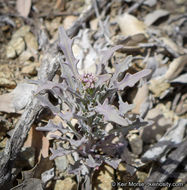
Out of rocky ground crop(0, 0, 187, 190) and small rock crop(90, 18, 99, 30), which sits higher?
small rock crop(90, 18, 99, 30)

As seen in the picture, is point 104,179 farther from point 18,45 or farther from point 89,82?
point 18,45

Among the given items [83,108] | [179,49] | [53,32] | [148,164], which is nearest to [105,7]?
[53,32]

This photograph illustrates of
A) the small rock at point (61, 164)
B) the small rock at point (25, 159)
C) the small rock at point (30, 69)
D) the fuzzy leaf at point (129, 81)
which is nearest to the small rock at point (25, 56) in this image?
the small rock at point (30, 69)

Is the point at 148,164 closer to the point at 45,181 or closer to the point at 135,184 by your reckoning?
the point at 135,184

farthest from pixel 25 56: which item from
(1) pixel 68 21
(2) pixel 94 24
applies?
(2) pixel 94 24

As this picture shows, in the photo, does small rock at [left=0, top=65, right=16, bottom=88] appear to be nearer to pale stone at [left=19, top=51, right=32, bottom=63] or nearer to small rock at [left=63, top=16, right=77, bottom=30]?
pale stone at [left=19, top=51, right=32, bottom=63]

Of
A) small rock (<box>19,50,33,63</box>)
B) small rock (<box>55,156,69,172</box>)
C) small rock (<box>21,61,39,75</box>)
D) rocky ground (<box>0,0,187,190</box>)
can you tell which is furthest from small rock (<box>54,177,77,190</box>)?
small rock (<box>19,50,33,63</box>)
